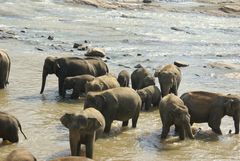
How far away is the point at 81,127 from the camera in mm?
10188

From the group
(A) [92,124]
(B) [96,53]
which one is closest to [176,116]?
(A) [92,124]

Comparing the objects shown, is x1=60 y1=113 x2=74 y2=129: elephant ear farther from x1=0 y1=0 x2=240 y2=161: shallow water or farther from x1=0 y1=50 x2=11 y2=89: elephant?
x1=0 y1=50 x2=11 y2=89: elephant

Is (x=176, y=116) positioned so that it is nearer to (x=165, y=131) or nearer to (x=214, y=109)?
(x=165, y=131)

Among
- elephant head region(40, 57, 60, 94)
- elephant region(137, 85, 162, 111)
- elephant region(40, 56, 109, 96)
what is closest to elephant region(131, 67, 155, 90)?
elephant region(137, 85, 162, 111)

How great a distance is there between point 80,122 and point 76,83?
5.60 m

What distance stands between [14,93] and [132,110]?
4422 mm

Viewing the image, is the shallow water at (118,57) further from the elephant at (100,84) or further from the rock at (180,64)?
the elephant at (100,84)

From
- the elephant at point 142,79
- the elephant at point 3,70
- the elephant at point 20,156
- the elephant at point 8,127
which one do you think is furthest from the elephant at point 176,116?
the elephant at point 3,70

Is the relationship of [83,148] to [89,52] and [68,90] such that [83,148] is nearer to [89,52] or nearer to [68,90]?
[68,90]

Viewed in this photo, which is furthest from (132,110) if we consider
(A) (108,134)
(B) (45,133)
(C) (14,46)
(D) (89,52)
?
(C) (14,46)

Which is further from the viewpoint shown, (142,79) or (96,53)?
(96,53)

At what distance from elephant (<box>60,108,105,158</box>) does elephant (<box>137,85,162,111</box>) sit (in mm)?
4480

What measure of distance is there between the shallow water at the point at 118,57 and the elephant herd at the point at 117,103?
36cm

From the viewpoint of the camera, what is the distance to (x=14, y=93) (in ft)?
53.2
